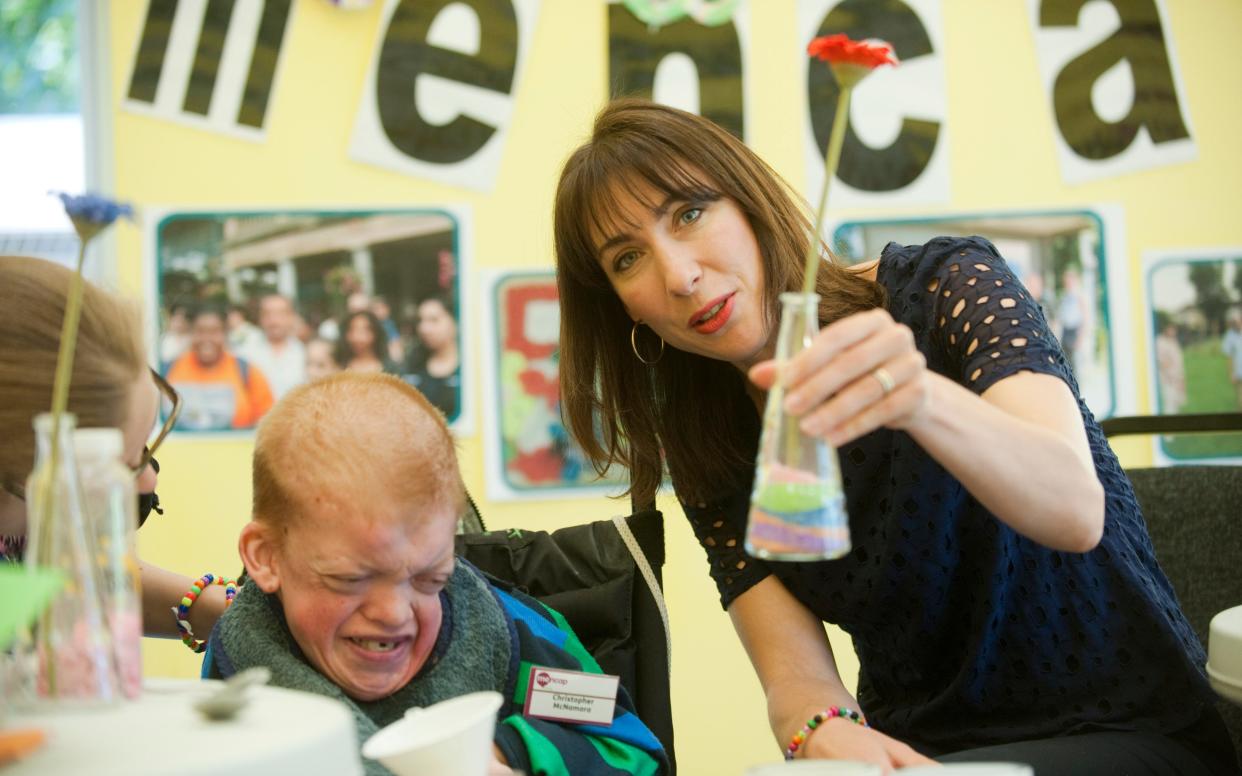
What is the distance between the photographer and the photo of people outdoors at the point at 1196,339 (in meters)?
3.23

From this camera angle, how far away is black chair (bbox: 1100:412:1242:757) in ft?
6.63

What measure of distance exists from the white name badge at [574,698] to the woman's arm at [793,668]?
24 centimetres

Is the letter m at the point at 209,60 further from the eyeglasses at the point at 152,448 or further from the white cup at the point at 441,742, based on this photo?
the white cup at the point at 441,742

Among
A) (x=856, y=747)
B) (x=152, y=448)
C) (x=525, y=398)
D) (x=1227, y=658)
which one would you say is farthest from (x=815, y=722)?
(x=525, y=398)

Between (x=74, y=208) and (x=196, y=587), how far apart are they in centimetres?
94

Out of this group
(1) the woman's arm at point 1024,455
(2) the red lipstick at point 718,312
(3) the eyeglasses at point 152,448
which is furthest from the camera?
(2) the red lipstick at point 718,312

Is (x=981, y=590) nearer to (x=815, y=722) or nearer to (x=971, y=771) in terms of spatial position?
(x=815, y=722)

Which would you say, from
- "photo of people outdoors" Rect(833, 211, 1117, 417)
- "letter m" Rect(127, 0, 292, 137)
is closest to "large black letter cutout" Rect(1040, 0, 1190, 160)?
"photo of people outdoors" Rect(833, 211, 1117, 417)

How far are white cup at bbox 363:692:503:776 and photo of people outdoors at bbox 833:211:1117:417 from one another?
243 centimetres

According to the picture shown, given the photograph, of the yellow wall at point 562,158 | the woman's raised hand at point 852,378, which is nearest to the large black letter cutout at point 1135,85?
the yellow wall at point 562,158

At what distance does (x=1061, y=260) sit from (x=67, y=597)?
2.86 metres

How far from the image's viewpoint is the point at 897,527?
5.19ft

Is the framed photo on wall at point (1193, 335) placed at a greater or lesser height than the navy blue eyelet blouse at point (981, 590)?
greater

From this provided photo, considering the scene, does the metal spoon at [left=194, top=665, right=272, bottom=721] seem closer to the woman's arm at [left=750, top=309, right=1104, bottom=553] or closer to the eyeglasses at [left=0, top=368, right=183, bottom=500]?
the woman's arm at [left=750, top=309, right=1104, bottom=553]
